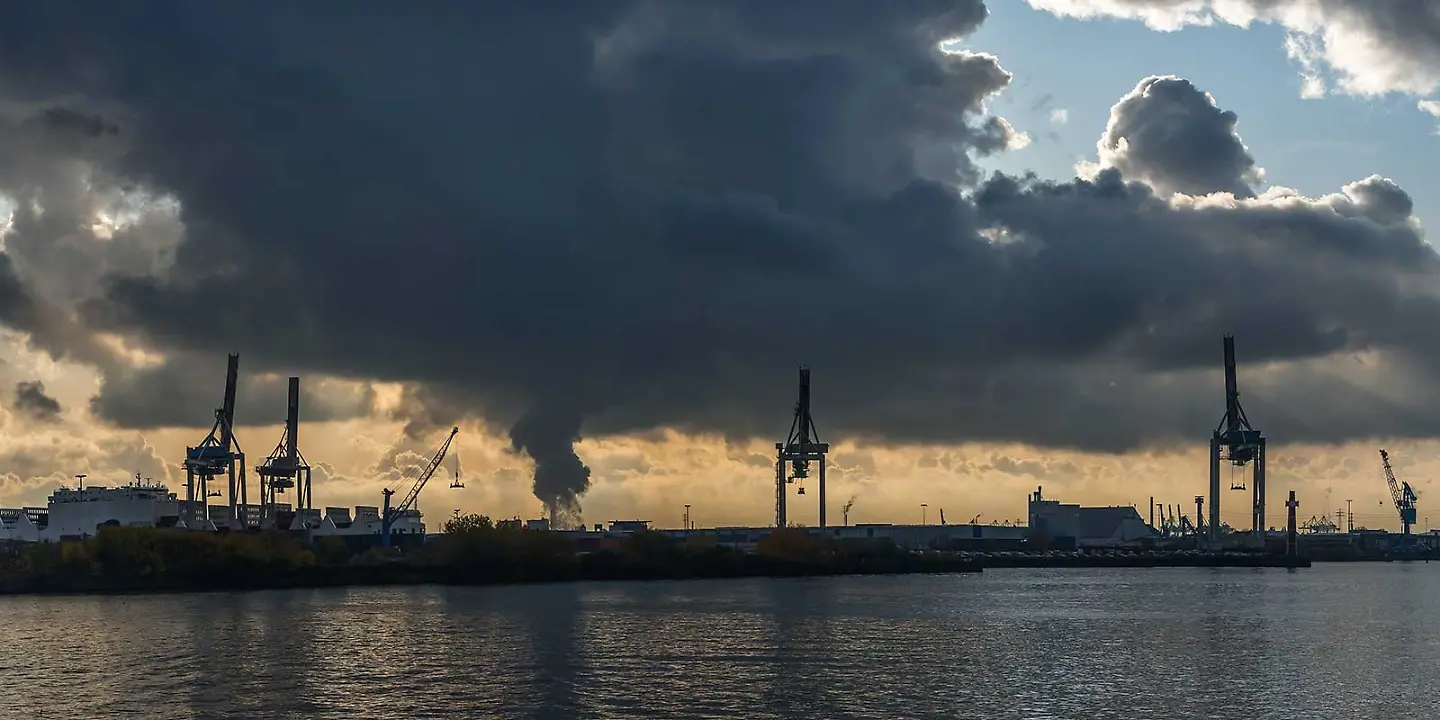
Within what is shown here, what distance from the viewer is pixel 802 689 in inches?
2029

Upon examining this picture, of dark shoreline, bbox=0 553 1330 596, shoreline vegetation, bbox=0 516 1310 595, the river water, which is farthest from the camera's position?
shoreline vegetation, bbox=0 516 1310 595

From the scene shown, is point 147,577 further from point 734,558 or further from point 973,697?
point 973,697

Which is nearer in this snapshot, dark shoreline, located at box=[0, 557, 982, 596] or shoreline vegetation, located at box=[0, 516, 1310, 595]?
dark shoreline, located at box=[0, 557, 982, 596]

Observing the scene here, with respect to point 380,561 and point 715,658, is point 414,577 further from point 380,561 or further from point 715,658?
point 715,658

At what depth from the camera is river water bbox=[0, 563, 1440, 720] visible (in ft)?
159

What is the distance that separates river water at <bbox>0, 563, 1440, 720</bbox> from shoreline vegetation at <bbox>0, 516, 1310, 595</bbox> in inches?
881

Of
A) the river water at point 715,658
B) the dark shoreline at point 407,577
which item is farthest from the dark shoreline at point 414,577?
the river water at point 715,658

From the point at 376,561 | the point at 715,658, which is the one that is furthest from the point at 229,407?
the point at 715,658

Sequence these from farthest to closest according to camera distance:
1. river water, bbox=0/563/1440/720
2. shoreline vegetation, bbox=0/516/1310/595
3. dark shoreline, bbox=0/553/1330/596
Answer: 1. shoreline vegetation, bbox=0/516/1310/595
2. dark shoreline, bbox=0/553/1330/596
3. river water, bbox=0/563/1440/720

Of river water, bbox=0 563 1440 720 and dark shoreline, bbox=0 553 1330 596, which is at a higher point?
river water, bbox=0 563 1440 720

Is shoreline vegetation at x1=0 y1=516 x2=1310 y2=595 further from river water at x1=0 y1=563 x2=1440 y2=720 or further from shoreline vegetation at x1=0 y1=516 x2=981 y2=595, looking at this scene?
Result: river water at x1=0 y1=563 x2=1440 y2=720

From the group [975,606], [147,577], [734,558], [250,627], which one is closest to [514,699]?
[250,627]

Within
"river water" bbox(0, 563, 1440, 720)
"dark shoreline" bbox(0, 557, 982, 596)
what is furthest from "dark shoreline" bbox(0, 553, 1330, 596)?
"river water" bbox(0, 563, 1440, 720)

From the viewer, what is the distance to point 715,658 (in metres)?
61.1
